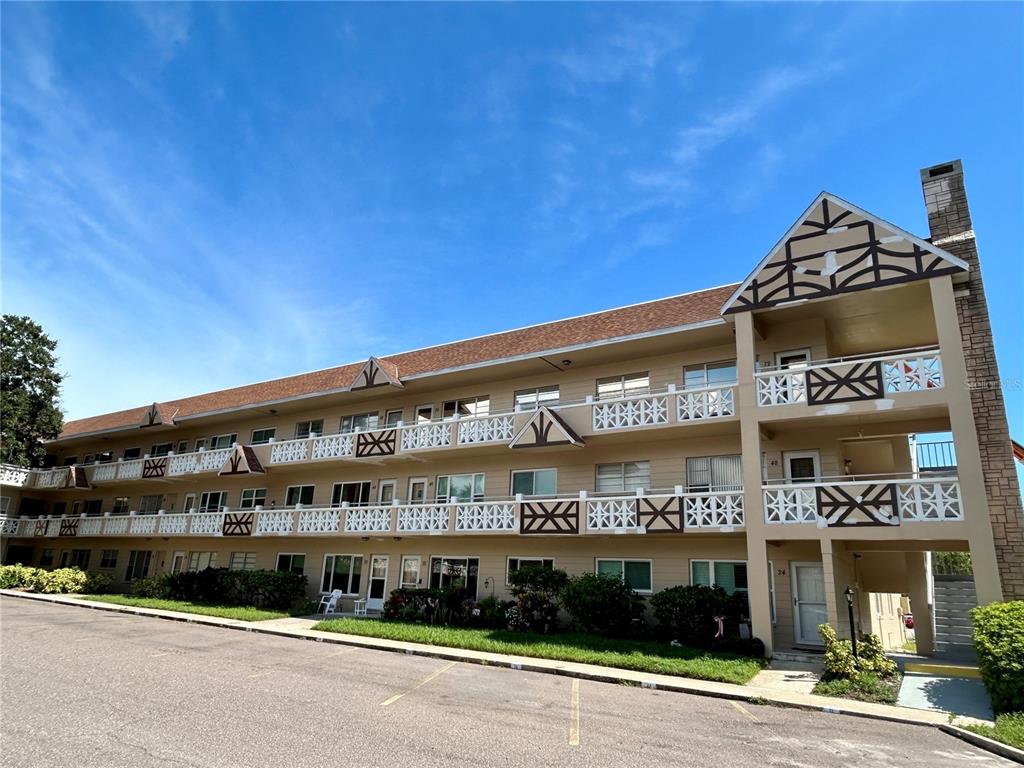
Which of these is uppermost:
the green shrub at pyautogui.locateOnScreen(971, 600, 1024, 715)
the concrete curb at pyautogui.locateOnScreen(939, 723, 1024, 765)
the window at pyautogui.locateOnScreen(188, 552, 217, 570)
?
the window at pyautogui.locateOnScreen(188, 552, 217, 570)

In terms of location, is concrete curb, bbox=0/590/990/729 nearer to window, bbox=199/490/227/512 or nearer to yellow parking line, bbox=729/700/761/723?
yellow parking line, bbox=729/700/761/723

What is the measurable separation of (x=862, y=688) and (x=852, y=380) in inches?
298

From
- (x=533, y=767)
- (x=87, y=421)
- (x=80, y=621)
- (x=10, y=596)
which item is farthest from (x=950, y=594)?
(x=87, y=421)

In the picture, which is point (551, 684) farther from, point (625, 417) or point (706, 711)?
point (625, 417)

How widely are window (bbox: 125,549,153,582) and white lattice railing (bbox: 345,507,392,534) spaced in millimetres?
17570

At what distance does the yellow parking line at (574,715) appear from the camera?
8853 mm

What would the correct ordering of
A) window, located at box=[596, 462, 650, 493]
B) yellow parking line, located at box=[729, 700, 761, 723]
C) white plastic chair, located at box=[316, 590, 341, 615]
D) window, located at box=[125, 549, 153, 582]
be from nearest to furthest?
yellow parking line, located at box=[729, 700, 761, 723]
window, located at box=[596, 462, 650, 493]
white plastic chair, located at box=[316, 590, 341, 615]
window, located at box=[125, 549, 153, 582]

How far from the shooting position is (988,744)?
905 cm

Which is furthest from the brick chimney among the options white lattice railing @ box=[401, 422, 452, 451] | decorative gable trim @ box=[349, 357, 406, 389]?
decorative gable trim @ box=[349, 357, 406, 389]

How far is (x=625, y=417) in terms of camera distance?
779 inches

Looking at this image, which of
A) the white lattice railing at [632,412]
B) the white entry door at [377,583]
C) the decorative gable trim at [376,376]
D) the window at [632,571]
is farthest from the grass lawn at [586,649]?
the decorative gable trim at [376,376]

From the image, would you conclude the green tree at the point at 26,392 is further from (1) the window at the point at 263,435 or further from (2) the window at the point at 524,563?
(2) the window at the point at 524,563

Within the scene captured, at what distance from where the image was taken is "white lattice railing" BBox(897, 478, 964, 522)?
14.3 meters

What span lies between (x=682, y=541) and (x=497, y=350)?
9.94 meters
